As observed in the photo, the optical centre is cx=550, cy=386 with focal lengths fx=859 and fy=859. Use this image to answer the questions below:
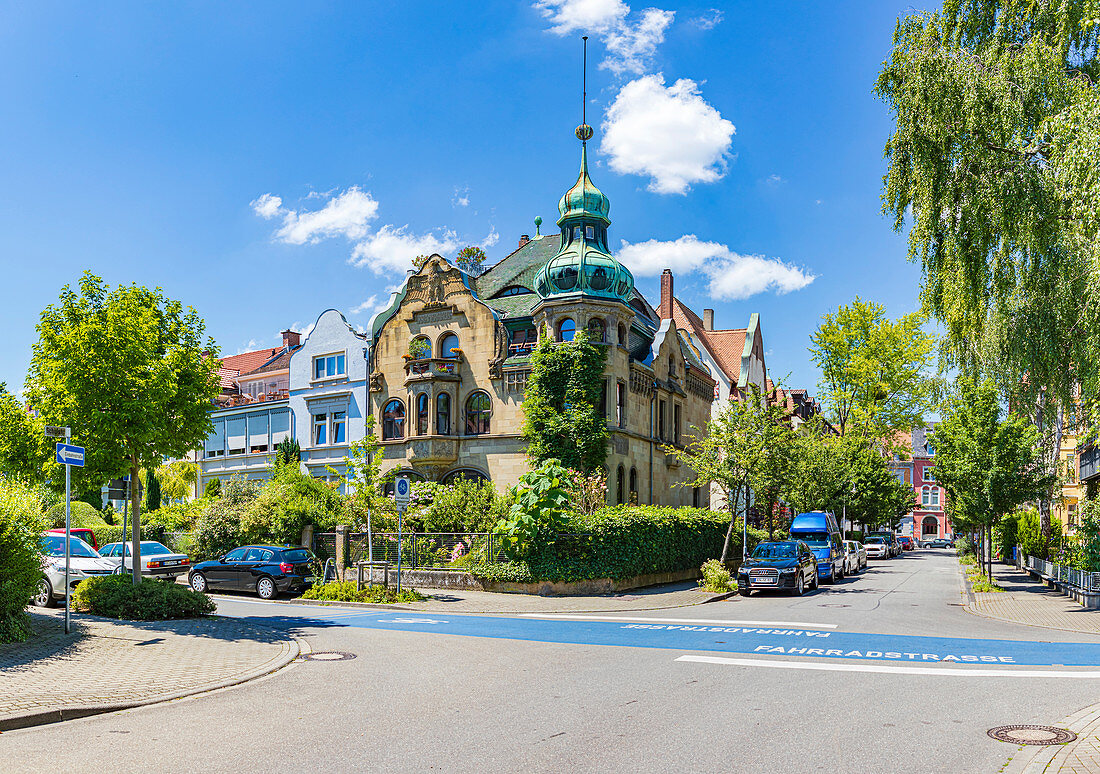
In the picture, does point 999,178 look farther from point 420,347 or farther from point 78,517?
point 78,517

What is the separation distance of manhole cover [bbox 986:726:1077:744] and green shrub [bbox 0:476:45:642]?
1274cm

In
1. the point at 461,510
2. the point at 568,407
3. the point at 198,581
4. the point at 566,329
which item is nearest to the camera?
the point at 198,581

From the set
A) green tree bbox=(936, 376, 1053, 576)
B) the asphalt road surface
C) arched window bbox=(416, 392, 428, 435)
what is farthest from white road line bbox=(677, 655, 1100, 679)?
A: arched window bbox=(416, 392, 428, 435)

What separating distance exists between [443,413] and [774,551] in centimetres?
1609

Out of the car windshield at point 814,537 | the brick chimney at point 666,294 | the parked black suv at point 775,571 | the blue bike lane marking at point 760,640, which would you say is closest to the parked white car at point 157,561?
the blue bike lane marking at point 760,640

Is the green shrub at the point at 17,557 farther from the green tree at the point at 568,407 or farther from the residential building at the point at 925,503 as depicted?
the residential building at the point at 925,503

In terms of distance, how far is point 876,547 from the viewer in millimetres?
56875

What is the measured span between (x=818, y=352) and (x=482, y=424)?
23.9 metres

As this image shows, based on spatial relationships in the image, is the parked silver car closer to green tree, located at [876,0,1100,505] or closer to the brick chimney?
green tree, located at [876,0,1100,505]

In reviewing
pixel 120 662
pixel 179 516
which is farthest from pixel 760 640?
pixel 179 516

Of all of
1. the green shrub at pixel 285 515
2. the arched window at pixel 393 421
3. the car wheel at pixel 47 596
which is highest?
the arched window at pixel 393 421

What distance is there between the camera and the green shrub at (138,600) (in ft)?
52.5

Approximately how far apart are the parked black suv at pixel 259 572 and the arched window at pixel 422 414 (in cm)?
1323

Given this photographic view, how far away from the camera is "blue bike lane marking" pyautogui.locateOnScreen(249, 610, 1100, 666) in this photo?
1318cm
